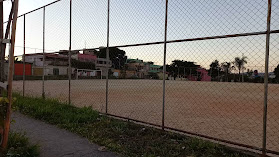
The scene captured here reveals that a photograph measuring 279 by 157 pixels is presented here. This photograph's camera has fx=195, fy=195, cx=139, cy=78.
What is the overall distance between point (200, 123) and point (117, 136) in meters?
2.70

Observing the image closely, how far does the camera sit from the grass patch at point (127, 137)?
10.4 feet

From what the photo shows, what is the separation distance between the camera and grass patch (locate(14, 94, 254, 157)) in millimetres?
3176

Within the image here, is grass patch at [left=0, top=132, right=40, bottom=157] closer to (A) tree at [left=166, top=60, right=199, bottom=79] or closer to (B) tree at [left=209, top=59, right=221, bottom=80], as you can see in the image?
(A) tree at [left=166, top=60, right=199, bottom=79]

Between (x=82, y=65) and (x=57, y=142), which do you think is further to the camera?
(x=82, y=65)

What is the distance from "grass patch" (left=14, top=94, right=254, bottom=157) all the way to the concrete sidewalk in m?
0.19

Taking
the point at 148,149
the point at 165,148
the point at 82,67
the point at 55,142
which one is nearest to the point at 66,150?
the point at 55,142

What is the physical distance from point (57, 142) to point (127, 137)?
130cm

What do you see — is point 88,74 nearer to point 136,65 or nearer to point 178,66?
point 136,65

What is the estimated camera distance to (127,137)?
12.8 feet

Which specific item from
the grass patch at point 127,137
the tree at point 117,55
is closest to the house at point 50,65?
the tree at point 117,55

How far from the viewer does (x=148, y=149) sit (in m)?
3.28

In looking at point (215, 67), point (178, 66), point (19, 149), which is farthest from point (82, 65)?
point (19, 149)

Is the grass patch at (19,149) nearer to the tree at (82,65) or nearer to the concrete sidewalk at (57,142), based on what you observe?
the concrete sidewalk at (57,142)

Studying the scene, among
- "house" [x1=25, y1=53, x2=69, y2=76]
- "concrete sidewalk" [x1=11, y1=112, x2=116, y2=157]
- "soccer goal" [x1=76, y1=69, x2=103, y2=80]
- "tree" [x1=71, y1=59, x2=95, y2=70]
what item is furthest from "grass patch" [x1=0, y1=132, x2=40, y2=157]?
"tree" [x1=71, y1=59, x2=95, y2=70]
